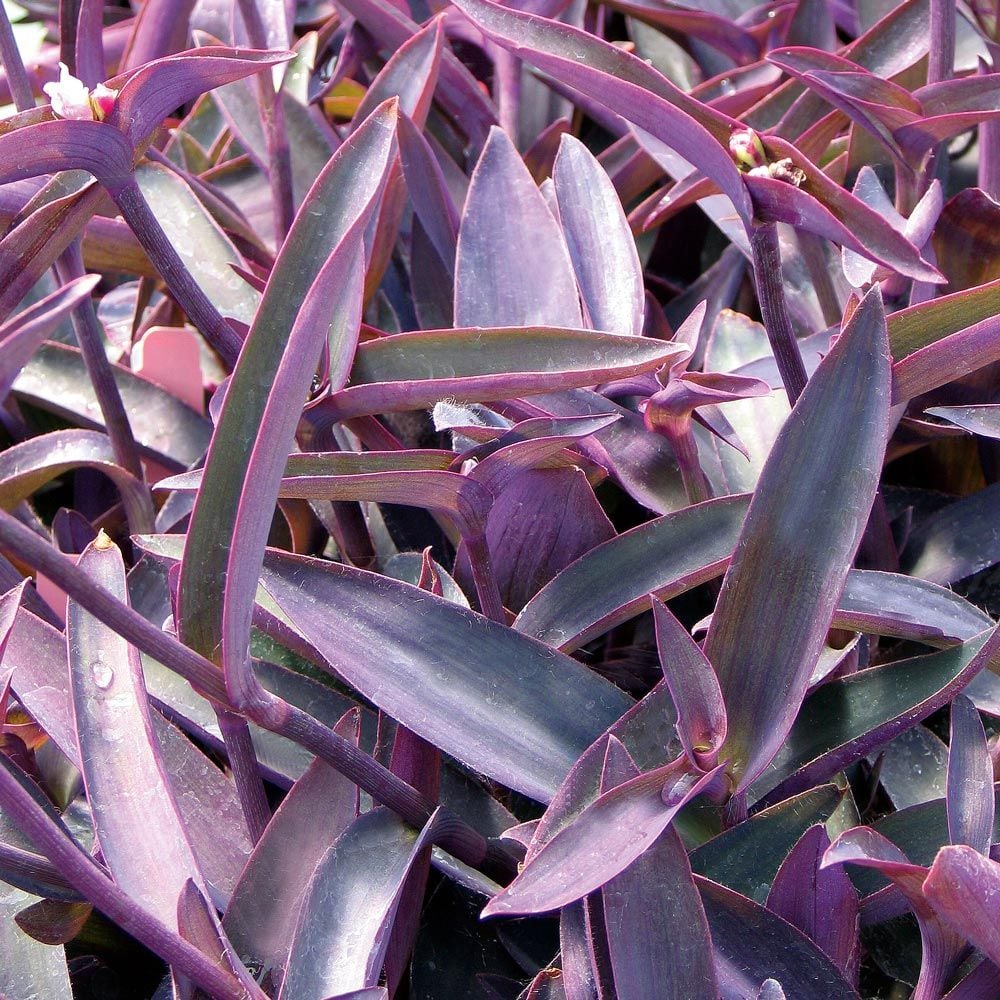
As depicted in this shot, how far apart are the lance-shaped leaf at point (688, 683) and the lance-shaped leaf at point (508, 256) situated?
0.79ft

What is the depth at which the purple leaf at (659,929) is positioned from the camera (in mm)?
379

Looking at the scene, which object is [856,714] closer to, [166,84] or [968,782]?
[968,782]

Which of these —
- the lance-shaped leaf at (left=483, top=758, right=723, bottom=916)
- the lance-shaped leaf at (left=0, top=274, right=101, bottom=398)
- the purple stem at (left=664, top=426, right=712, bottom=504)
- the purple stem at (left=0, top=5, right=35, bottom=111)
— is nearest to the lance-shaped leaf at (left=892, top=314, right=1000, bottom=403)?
the purple stem at (left=664, top=426, right=712, bottom=504)

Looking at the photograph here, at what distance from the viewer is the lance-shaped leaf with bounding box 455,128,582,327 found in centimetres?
61

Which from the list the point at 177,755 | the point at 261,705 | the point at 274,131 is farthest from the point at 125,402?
the point at 261,705

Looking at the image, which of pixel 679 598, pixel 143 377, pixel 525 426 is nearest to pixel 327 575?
pixel 525 426

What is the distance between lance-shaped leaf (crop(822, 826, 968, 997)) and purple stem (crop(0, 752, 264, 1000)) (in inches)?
8.6

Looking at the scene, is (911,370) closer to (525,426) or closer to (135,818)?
(525,426)

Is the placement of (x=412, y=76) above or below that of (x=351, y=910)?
above

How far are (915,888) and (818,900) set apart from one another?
47mm

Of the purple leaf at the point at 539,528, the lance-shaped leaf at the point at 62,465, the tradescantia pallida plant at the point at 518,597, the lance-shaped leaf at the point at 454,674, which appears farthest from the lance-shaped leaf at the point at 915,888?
the lance-shaped leaf at the point at 62,465

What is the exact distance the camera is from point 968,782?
42 centimetres

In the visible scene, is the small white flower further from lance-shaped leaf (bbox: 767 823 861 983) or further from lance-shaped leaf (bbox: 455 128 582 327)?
lance-shaped leaf (bbox: 767 823 861 983)

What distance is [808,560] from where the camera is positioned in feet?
1.40
